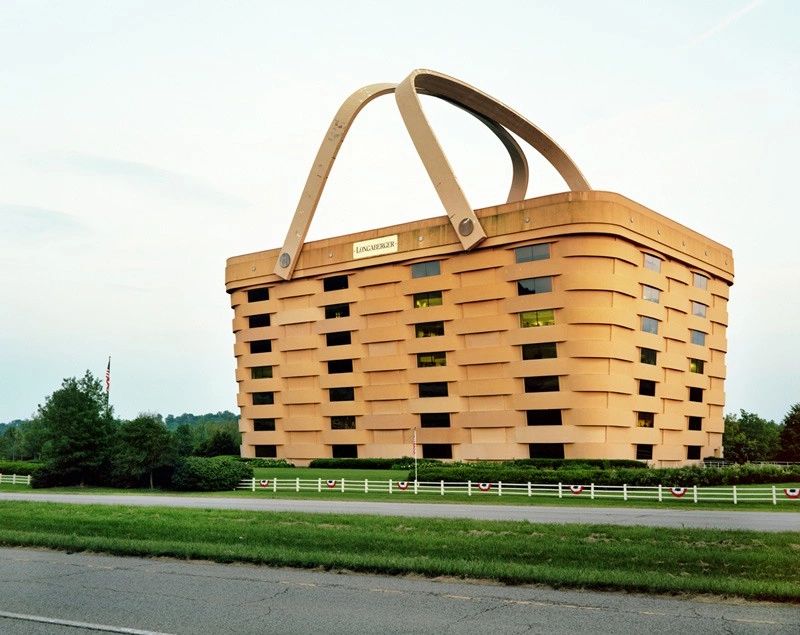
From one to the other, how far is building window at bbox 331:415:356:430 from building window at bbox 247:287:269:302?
1598 centimetres

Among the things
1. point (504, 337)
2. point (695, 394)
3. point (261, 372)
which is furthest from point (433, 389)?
point (695, 394)

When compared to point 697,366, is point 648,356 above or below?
above

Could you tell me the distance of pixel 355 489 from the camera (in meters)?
45.8

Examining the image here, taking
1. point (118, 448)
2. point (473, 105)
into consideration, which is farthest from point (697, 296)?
point (118, 448)

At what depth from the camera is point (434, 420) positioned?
66.1 metres

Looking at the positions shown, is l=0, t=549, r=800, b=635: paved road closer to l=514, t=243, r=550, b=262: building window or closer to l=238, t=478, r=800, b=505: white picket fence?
l=238, t=478, r=800, b=505: white picket fence

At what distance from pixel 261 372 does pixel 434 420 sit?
2267cm

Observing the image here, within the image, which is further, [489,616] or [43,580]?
[43,580]

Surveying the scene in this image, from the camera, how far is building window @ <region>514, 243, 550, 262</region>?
60.3m

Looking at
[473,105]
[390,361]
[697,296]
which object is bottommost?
[390,361]

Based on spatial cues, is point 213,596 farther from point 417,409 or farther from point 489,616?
point 417,409

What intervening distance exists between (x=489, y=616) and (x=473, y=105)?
6547 centimetres

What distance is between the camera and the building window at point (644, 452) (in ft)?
201

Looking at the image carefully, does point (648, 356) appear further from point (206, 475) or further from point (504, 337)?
point (206, 475)
